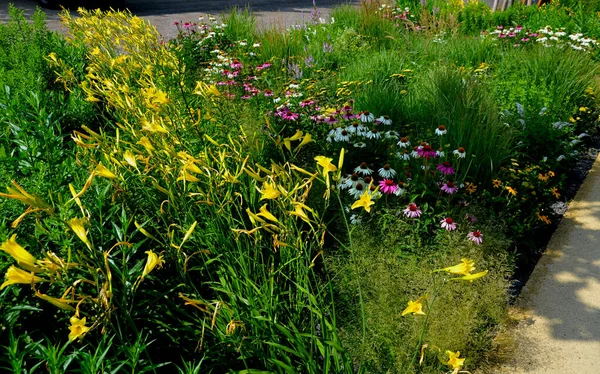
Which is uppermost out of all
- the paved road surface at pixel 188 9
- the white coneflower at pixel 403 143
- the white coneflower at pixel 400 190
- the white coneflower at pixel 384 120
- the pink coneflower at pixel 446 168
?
the paved road surface at pixel 188 9

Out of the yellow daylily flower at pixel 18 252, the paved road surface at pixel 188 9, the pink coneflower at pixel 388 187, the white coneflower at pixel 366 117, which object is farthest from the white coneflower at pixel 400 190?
the paved road surface at pixel 188 9

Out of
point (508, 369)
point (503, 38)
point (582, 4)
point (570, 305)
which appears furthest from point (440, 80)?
point (582, 4)

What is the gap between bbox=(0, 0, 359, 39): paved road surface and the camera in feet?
Answer: 37.6

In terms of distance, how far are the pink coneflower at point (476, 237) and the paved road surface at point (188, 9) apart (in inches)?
330

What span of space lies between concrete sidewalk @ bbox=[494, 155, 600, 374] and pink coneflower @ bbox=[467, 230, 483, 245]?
0.44 meters

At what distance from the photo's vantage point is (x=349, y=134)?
4.00m

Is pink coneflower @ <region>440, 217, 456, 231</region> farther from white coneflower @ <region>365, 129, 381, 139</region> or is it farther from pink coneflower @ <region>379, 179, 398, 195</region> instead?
white coneflower @ <region>365, 129, 381, 139</region>

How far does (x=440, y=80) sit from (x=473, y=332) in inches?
99.7

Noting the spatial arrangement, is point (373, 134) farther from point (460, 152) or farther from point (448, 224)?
point (448, 224)

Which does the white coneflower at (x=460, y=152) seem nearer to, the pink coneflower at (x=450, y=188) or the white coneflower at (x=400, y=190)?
the pink coneflower at (x=450, y=188)

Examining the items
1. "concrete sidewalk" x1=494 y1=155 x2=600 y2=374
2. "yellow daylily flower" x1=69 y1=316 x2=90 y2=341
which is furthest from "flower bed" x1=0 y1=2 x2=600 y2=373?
"concrete sidewalk" x1=494 y1=155 x2=600 y2=374

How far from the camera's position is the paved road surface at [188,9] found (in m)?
11.5

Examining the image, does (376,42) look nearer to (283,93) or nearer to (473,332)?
(283,93)

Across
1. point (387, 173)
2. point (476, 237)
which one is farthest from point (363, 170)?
point (476, 237)
